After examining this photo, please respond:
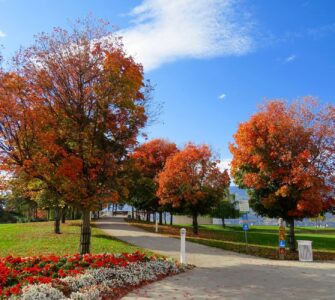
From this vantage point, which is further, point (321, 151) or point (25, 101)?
point (321, 151)

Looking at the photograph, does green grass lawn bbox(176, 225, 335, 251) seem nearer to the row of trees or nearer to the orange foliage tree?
the row of trees

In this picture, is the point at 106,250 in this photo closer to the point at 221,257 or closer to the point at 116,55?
the point at 221,257

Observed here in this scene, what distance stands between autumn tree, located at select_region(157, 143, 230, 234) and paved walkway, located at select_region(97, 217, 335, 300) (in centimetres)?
1319

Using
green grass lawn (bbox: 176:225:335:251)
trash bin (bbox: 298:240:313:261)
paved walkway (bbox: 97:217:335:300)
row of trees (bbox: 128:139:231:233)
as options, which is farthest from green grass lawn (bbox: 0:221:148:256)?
green grass lawn (bbox: 176:225:335:251)

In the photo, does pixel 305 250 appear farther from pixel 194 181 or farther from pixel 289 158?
pixel 194 181

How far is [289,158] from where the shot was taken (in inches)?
654

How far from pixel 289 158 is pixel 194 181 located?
1200 centimetres

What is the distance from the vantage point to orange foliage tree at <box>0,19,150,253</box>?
38.2 feet

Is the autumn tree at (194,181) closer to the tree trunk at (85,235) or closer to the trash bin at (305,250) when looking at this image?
the trash bin at (305,250)

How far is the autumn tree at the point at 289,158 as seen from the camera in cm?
1658

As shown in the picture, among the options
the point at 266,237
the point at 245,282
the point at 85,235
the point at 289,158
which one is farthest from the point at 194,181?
the point at 245,282

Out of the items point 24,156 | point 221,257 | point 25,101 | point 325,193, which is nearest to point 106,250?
point 221,257

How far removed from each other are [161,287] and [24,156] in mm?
5886

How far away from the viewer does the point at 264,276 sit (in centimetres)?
1086
